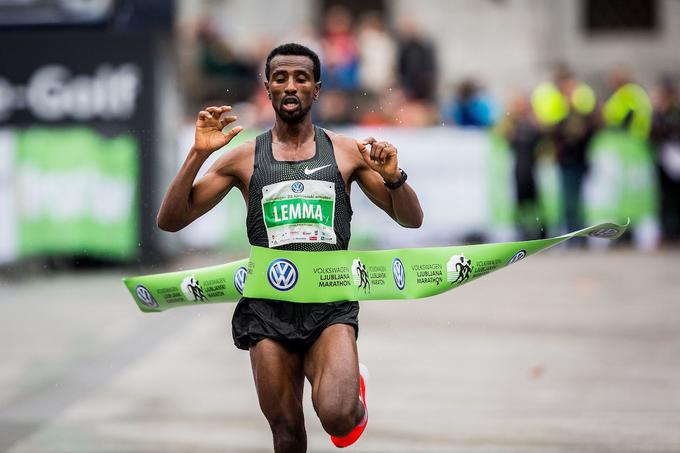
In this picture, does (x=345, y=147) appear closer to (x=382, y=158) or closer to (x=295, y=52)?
(x=382, y=158)

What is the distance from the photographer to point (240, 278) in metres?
6.11

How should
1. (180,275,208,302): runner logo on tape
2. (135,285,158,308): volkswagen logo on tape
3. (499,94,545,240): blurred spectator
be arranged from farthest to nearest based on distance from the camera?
(499,94,545,240): blurred spectator < (135,285,158,308): volkswagen logo on tape < (180,275,208,302): runner logo on tape

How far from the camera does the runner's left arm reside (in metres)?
5.48

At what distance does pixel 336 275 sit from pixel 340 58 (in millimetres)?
14326

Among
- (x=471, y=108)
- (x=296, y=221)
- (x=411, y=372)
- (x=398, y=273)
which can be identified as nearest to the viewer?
(x=296, y=221)

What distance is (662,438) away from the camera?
7512 mm

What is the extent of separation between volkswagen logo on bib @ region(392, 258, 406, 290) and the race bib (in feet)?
1.66

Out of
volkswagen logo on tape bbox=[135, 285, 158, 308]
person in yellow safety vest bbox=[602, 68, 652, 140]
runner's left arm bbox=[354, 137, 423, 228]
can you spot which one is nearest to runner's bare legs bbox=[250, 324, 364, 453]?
runner's left arm bbox=[354, 137, 423, 228]

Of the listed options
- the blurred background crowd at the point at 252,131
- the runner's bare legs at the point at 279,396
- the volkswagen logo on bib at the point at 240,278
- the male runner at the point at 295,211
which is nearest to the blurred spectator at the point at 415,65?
the blurred background crowd at the point at 252,131

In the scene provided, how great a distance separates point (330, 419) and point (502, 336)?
6.10 m

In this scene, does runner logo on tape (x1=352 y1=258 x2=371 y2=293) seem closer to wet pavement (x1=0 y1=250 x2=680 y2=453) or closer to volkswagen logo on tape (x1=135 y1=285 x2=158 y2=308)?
volkswagen logo on tape (x1=135 y1=285 x2=158 y2=308)

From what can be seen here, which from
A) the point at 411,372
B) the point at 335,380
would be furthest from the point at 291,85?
the point at 411,372

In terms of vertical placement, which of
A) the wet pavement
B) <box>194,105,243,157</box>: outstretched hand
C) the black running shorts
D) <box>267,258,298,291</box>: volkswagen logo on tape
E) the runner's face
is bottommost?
the wet pavement

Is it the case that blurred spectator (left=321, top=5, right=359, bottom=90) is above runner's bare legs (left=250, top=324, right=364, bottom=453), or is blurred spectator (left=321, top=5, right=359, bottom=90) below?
above
